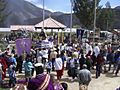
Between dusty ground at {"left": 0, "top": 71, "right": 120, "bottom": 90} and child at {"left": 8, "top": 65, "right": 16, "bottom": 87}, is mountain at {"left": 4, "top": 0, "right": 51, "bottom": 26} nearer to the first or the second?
dusty ground at {"left": 0, "top": 71, "right": 120, "bottom": 90}

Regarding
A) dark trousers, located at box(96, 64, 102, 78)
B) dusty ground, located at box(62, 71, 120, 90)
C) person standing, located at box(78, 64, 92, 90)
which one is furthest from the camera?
dark trousers, located at box(96, 64, 102, 78)

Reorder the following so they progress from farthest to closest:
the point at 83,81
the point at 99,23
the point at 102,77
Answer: the point at 99,23 < the point at 102,77 < the point at 83,81

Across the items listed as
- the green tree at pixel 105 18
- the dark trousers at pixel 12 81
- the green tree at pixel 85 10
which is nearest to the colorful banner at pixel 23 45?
the dark trousers at pixel 12 81

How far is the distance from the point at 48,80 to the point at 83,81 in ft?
28.1

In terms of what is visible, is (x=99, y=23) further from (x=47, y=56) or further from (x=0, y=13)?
(x=47, y=56)

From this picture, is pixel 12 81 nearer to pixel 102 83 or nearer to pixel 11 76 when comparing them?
pixel 11 76

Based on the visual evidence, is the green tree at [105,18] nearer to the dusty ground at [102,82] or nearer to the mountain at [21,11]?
the mountain at [21,11]

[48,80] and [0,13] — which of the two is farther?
[0,13]

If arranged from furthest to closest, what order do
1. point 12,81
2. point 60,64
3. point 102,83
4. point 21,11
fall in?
point 21,11
point 102,83
point 60,64
point 12,81

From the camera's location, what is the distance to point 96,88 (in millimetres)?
20250

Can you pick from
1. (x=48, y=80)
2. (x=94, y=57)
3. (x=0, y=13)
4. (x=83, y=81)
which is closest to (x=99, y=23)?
(x=0, y=13)

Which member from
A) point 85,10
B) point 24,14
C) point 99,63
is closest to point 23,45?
point 99,63

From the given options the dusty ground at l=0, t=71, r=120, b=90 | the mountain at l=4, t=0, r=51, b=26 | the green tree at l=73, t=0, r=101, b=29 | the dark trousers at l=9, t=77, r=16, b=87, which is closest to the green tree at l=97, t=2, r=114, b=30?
the green tree at l=73, t=0, r=101, b=29

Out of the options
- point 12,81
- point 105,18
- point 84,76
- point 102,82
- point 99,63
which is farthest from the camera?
point 105,18
